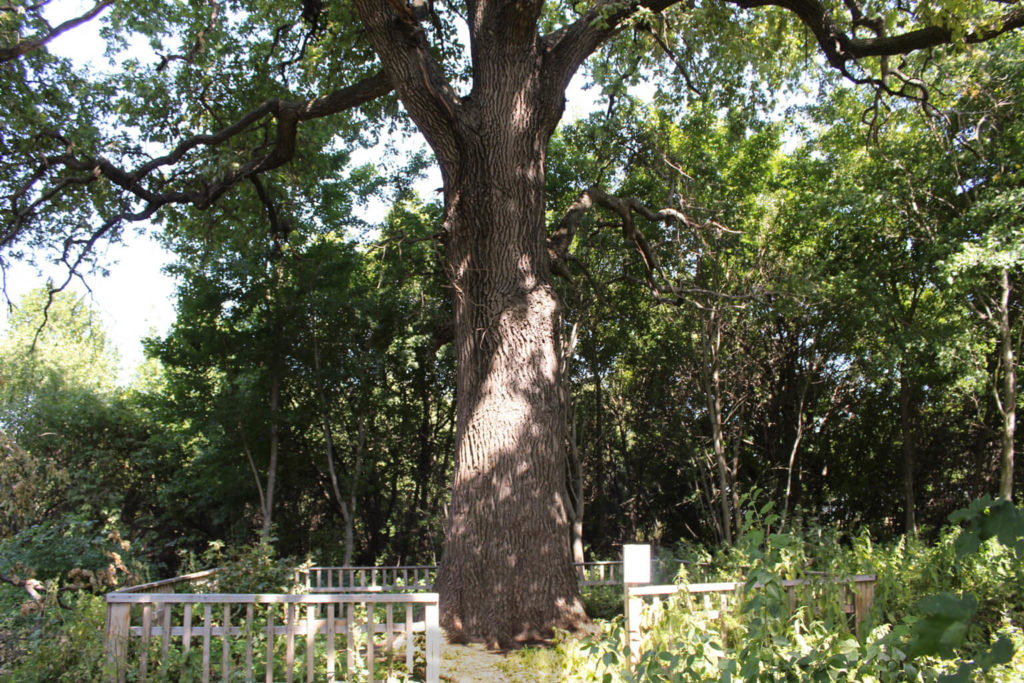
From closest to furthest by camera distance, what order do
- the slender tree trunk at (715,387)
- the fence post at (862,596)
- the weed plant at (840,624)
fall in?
the weed plant at (840,624)
the fence post at (862,596)
the slender tree trunk at (715,387)

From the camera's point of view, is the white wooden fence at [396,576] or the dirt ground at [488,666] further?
the white wooden fence at [396,576]

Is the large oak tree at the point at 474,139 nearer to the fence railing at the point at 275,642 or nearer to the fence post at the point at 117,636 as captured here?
the fence railing at the point at 275,642

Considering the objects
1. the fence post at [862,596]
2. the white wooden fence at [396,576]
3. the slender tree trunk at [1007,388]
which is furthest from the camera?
the slender tree trunk at [1007,388]

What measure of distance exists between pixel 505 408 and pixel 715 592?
253cm

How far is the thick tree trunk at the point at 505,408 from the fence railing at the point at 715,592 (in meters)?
1.65

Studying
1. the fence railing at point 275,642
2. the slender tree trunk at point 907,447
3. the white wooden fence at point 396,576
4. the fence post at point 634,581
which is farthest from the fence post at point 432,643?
the slender tree trunk at point 907,447

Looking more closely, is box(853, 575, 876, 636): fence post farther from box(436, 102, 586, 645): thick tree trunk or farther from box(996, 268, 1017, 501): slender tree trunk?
box(996, 268, 1017, 501): slender tree trunk

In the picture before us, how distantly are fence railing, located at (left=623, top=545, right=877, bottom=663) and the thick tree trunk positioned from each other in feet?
5.41

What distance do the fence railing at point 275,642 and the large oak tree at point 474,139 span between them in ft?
5.35

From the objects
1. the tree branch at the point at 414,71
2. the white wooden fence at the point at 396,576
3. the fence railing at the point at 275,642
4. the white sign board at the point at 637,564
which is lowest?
the white wooden fence at the point at 396,576

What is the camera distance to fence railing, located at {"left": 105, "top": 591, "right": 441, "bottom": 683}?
4.31 meters

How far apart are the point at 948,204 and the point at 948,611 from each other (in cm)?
1190

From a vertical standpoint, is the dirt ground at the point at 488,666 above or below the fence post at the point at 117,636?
below

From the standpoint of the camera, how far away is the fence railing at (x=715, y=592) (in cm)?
425
